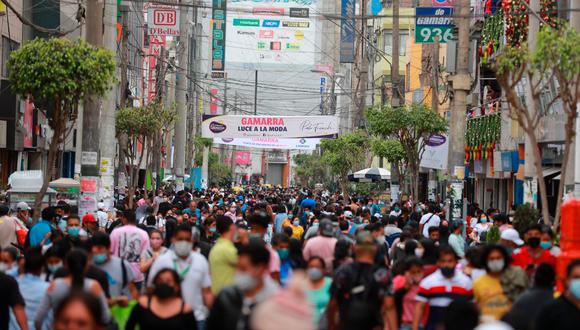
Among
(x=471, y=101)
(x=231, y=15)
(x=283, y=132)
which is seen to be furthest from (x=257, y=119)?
(x=231, y=15)

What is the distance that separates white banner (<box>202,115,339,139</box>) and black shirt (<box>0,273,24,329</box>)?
46.5 metres

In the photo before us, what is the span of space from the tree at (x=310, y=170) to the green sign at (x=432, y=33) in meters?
81.8

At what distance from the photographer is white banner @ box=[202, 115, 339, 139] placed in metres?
57.5

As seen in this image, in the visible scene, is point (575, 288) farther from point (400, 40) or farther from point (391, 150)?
point (400, 40)

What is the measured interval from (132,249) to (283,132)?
44.2 meters

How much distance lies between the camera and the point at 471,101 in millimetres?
49031

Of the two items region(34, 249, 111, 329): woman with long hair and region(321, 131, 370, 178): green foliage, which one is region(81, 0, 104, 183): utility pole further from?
region(321, 131, 370, 178): green foliage

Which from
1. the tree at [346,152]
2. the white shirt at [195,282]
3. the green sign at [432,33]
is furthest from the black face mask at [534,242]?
the tree at [346,152]

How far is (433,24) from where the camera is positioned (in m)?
32.1

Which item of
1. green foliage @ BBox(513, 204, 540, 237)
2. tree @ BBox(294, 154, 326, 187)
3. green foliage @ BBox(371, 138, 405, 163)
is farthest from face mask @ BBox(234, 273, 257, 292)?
tree @ BBox(294, 154, 326, 187)

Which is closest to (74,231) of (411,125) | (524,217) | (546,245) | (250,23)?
(546,245)

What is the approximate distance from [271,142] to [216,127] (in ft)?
9.49

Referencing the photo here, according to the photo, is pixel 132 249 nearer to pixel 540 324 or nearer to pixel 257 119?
pixel 540 324

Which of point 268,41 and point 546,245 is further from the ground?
point 268,41
